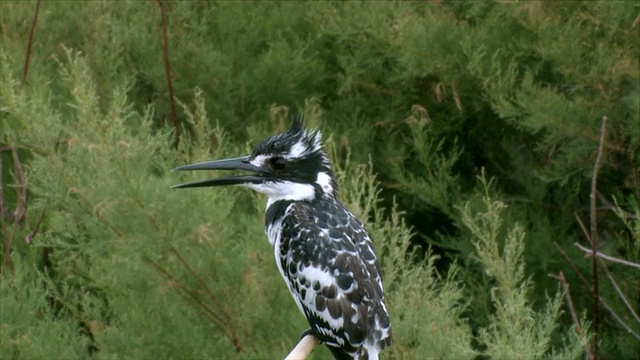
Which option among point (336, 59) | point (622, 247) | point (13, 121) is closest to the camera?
point (13, 121)

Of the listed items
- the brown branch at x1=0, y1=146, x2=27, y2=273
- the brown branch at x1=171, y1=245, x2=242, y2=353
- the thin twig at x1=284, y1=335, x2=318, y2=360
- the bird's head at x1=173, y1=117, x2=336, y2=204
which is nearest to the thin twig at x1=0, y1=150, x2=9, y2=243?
the brown branch at x1=0, y1=146, x2=27, y2=273

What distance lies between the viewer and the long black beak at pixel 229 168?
3.11m

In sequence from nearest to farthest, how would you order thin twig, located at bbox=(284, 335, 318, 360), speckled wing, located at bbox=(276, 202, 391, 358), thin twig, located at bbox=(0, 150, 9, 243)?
1. thin twig, located at bbox=(284, 335, 318, 360)
2. speckled wing, located at bbox=(276, 202, 391, 358)
3. thin twig, located at bbox=(0, 150, 9, 243)

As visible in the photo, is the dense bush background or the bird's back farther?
the dense bush background

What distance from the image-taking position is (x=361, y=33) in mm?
5484

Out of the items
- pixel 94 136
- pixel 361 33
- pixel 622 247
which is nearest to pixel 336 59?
pixel 361 33

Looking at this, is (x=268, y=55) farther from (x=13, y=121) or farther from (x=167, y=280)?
(x=167, y=280)

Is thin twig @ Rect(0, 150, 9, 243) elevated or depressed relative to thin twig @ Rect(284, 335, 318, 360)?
depressed

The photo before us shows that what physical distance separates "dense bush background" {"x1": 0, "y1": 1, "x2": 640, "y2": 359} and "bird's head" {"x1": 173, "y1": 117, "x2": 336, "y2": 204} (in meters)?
0.34

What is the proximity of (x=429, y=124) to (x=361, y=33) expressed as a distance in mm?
507

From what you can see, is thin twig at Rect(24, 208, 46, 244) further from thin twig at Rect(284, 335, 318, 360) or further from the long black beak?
thin twig at Rect(284, 335, 318, 360)

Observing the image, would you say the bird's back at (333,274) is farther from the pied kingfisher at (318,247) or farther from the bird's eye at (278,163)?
the bird's eye at (278,163)

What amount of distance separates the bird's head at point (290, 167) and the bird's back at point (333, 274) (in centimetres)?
4

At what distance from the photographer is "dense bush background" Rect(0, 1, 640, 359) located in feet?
12.3
